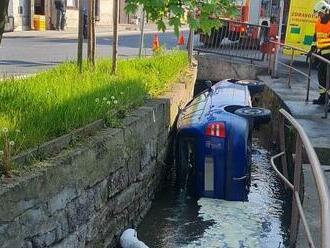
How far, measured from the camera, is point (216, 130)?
735 cm

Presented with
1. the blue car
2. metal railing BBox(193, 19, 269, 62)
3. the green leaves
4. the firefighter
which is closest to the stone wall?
the blue car

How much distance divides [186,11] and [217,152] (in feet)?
8.90

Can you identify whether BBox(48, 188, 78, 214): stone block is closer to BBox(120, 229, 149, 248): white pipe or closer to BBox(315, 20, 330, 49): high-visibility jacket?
Answer: BBox(120, 229, 149, 248): white pipe

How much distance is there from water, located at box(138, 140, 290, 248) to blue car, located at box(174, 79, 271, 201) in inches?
7.4

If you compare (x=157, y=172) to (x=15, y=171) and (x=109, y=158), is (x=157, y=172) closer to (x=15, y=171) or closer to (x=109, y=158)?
(x=109, y=158)

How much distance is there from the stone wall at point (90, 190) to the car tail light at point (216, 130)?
0.66 m

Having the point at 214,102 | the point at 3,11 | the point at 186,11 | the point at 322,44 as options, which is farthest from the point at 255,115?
the point at 3,11

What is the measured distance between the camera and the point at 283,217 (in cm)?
732

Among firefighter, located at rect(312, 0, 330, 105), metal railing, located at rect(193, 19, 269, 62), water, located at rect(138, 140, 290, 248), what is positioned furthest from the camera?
metal railing, located at rect(193, 19, 269, 62)

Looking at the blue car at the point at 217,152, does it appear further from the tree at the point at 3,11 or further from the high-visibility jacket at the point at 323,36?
the tree at the point at 3,11

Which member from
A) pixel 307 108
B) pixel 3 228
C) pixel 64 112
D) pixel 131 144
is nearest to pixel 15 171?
pixel 3 228

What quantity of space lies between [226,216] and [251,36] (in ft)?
32.2

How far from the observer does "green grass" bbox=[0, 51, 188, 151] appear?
4773mm

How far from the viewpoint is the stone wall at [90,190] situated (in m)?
3.88
